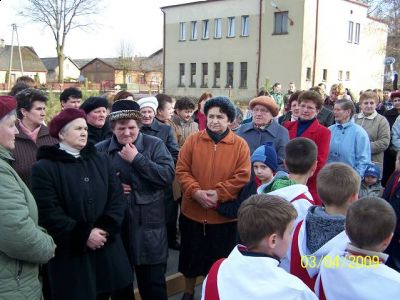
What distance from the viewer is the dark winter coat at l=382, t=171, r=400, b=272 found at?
3404 millimetres

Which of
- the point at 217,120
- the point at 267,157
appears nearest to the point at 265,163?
the point at 267,157

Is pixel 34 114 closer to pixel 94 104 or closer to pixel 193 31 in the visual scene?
pixel 94 104

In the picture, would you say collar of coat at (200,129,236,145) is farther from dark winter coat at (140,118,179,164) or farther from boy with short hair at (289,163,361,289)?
boy with short hair at (289,163,361,289)

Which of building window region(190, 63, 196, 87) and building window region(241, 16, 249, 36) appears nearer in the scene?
building window region(241, 16, 249, 36)

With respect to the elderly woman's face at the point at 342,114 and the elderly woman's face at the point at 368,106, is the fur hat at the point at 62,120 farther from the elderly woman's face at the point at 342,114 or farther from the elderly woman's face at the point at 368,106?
the elderly woman's face at the point at 368,106

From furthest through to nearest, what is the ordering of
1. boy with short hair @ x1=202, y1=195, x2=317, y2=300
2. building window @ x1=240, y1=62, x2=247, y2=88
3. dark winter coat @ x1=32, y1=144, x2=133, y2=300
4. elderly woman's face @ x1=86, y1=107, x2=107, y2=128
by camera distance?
building window @ x1=240, y1=62, x2=247, y2=88 → elderly woman's face @ x1=86, y1=107, x2=107, y2=128 → dark winter coat @ x1=32, y1=144, x2=133, y2=300 → boy with short hair @ x1=202, y1=195, x2=317, y2=300

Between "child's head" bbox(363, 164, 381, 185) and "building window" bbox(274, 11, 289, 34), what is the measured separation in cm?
3009

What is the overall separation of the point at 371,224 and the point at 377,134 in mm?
4561

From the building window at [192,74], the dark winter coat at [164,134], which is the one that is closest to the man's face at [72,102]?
the dark winter coat at [164,134]

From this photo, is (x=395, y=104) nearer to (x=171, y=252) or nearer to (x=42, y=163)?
(x=171, y=252)

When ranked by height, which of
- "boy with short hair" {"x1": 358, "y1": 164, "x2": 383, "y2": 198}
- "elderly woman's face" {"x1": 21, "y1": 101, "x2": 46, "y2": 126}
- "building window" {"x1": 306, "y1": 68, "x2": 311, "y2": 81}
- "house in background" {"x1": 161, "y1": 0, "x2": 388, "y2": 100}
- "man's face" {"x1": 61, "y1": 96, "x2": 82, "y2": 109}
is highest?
"house in background" {"x1": 161, "y1": 0, "x2": 388, "y2": 100}

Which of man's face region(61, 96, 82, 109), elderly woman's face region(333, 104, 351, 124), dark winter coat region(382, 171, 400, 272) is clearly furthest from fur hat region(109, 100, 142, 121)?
elderly woman's face region(333, 104, 351, 124)

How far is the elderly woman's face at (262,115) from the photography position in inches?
187

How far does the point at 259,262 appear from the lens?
2.03 m
